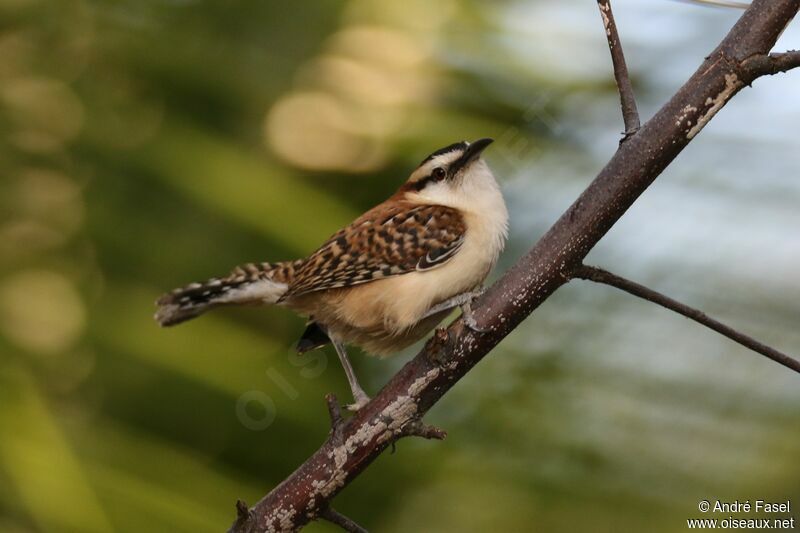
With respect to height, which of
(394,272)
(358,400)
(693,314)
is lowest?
(693,314)

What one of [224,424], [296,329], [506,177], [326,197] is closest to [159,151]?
[326,197]

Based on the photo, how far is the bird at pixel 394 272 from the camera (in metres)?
2.41

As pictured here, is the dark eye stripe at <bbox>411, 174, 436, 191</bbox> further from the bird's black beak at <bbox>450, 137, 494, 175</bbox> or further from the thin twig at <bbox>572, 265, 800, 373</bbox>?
the thin twig at <bbox>572, 265, 800, 373</bbox>

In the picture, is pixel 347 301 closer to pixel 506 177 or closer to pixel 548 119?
pixel 506 177

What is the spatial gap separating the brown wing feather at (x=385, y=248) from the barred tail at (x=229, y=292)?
53mm

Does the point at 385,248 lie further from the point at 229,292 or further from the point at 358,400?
the point at 358,400

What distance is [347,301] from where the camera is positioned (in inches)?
100.0

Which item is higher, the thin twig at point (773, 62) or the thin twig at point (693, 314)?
the thin twig at point (773, 62)

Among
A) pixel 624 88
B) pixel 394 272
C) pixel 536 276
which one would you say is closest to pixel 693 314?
pixel 536 276

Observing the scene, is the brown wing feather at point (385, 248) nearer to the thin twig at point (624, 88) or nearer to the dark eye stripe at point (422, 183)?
the dark eye stripe at point (422, 183)

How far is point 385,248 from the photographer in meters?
2.59

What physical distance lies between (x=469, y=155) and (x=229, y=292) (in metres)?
0.80

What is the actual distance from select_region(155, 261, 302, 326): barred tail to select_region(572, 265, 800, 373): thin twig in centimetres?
89

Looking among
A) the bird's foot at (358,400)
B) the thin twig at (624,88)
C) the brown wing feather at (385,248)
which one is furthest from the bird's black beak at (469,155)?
the thin twig at (624,88)
